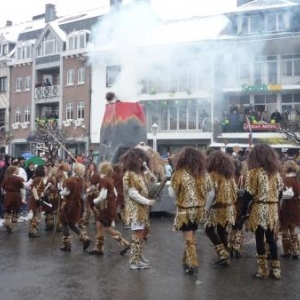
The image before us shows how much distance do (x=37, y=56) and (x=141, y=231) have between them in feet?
109

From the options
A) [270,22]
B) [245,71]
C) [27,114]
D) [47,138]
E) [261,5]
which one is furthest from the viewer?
[27,114]

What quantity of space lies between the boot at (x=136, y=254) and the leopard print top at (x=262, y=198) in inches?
61.7

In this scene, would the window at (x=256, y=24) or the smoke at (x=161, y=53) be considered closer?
the smoke at (x=161, y=53)

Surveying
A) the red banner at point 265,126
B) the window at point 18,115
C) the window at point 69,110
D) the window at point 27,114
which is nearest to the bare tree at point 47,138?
the window at point 69,110

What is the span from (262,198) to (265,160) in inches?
19.6

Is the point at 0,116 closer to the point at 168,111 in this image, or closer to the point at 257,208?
the point at 168,111

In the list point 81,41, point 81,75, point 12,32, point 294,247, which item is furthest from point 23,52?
point 294,247

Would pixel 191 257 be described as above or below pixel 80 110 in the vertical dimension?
below

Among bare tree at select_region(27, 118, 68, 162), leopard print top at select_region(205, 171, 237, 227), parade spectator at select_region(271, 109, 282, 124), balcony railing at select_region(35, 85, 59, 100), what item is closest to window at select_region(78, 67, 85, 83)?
balcony railing at select_region(35, 85, 59, 100)

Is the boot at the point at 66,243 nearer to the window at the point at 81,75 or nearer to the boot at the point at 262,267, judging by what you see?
the boot at the point at 262,267

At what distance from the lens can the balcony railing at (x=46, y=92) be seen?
37138 mm

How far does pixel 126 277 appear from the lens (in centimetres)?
682

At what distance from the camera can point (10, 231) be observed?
37.0ft

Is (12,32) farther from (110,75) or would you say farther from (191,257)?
(191,257)
